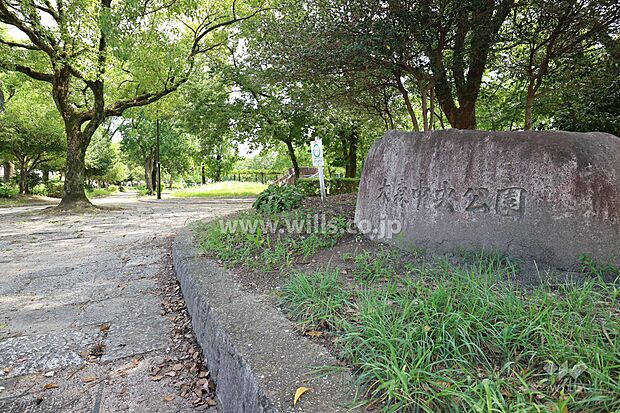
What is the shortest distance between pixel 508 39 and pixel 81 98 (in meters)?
15.1

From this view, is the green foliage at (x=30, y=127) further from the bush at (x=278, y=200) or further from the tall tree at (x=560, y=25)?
the tall tree at (x=560, y=25)

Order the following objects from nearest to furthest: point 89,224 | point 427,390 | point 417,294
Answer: point 427,390
point 417,294
point 89,224

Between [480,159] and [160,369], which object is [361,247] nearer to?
[480,159]

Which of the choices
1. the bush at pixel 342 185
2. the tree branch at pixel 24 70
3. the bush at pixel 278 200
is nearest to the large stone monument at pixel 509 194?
the bush at pixel 278 200

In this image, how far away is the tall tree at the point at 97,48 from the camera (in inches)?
299

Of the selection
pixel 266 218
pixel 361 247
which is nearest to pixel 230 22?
pixel 266 218

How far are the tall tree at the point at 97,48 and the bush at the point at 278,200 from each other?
4460 mm

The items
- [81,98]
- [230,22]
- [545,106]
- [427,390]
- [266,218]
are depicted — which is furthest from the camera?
[81,98]

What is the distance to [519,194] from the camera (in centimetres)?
252

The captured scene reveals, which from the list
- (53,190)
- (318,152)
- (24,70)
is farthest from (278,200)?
(53,190)

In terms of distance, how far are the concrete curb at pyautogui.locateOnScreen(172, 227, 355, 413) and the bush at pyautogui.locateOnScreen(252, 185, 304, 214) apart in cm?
255

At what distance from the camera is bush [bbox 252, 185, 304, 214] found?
503cm

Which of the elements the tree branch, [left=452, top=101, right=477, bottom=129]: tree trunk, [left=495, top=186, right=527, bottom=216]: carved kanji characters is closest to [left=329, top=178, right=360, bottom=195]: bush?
[left=452, top=101, right=477, bottom=129]: tree trunk

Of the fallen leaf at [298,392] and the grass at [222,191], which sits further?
the grass at [222,191]
